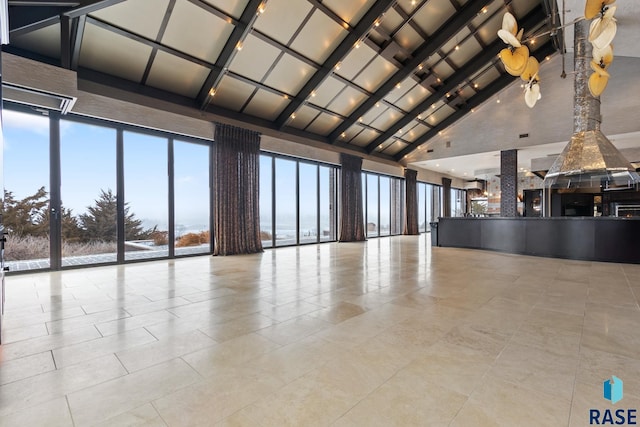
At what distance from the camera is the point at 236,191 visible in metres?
7.64

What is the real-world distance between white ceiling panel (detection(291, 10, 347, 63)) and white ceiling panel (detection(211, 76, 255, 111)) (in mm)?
1545

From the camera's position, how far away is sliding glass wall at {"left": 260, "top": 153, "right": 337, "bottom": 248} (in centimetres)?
897

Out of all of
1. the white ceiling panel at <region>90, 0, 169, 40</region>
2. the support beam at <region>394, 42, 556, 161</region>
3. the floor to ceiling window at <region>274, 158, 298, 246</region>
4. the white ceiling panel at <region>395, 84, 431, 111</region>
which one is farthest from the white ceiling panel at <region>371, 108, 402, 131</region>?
the white ceiling panel at <region>90, 0, 169, 40</region>

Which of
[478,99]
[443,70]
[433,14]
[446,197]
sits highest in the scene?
[433,14]

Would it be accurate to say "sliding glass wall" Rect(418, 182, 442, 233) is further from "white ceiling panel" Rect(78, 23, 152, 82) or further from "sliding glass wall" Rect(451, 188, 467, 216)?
"white ceiling panel" Rect(78, 23, 152, 82)

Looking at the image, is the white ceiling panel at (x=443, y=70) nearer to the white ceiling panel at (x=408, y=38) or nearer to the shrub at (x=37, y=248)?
the white ceiling panel at (x=408, y=38)

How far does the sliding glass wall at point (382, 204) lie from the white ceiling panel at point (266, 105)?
516cm

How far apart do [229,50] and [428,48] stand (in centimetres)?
Result: 513

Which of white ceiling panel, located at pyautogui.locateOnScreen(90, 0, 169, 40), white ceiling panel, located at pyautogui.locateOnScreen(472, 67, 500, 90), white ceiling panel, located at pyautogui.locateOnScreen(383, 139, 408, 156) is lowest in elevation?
white ceiling panel, located at pyautogui.locateOnScreen(383, 139, 408, 156)

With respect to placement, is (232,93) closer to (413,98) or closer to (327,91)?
(327,91)

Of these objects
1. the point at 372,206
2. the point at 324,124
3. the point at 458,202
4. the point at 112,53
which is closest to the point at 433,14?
the point at 324,124

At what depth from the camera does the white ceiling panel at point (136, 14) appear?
473 cm

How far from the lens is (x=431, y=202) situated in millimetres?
16781

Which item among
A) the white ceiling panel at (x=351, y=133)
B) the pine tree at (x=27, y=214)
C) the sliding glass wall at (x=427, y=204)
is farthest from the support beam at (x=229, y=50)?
the sliding glass wall at (x=427, y=204)
